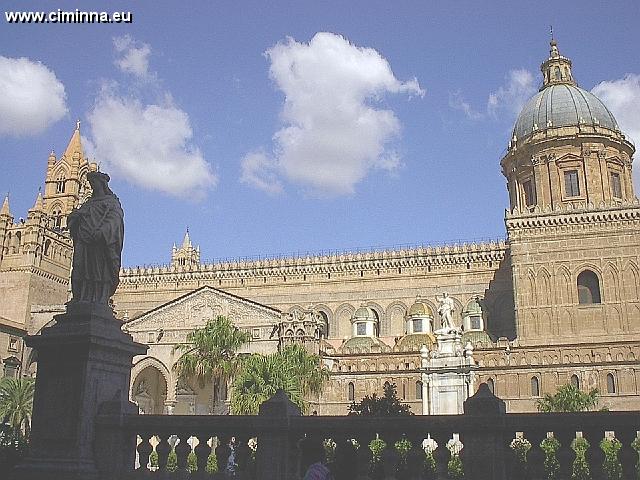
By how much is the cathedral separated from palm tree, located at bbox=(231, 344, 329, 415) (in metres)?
6.34

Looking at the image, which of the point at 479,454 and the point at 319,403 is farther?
the point at 319,403

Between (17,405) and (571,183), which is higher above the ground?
(571,183)

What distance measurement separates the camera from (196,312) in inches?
1786

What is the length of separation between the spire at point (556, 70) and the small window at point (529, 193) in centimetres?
867

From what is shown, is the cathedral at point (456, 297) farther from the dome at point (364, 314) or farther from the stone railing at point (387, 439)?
the stone railing at point (387, 439)

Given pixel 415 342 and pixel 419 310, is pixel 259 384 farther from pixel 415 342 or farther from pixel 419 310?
pixel 419 310

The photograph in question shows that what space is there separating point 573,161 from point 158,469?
4334 centimetres

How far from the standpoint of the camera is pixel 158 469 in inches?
313

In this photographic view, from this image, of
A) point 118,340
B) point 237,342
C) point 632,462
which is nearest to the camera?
point 632,462

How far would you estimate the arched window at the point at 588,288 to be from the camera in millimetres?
41000

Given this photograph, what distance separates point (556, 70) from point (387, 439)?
50133mm

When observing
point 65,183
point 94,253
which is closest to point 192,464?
point 94,253

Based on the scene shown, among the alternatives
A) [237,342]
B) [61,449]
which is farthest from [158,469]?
[237,342]

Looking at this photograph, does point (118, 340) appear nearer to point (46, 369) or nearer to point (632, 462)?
point (46, 369)
